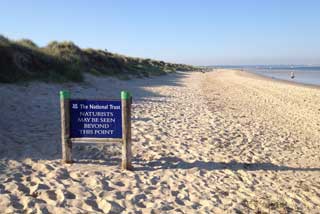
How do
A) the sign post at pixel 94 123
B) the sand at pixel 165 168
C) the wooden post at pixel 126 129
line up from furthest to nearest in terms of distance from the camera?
the sign post at pixel 94 123, the wooden post at pixel 126 129, the sand at pixel 165 168

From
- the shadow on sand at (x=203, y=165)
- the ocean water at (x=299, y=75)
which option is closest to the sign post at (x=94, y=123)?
the shadow on sand at (x=203, y=165)

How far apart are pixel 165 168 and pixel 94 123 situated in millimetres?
1427

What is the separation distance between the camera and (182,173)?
5883mm

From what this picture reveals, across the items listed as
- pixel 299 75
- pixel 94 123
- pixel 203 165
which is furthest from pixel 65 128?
pixel 299 75

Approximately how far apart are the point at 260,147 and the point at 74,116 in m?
4.23

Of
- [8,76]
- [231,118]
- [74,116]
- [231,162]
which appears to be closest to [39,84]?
[8,76]

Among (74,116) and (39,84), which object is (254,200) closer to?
(74,116)

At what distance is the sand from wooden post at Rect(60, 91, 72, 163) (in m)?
0.17

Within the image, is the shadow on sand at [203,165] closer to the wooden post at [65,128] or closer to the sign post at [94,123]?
the sign post at [94,123]

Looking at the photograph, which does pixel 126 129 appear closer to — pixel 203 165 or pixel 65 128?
pixel 65 128

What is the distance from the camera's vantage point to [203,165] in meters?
6.35

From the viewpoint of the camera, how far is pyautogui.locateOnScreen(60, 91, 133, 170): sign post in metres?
5.77

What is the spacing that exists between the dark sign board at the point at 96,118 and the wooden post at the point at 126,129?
0.11 metres

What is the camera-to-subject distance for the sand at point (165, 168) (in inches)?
183
